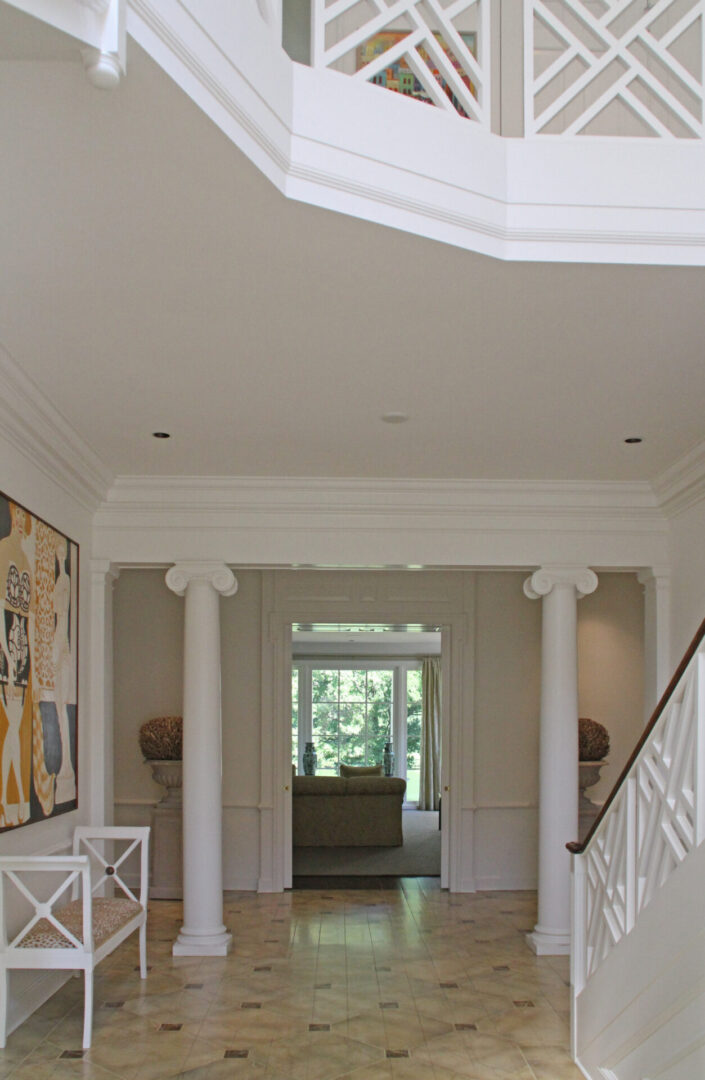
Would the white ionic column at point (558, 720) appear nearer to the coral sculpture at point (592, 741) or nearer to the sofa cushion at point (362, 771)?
the coral sculpture at point (592, 741)

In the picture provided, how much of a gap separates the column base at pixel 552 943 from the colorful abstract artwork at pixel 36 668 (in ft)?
9.84

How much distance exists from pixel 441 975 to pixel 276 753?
3.03 meters

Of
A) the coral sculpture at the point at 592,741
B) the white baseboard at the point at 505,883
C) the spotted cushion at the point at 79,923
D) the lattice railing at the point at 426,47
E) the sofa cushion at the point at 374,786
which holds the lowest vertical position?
the white baseboard at the point at 505,883

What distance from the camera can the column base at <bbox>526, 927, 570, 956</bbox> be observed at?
6500 millimetres

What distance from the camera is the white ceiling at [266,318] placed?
2.66m

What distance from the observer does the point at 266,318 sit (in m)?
3.87

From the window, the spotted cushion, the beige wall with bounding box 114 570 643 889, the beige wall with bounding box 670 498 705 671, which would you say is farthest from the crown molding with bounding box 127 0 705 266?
the window

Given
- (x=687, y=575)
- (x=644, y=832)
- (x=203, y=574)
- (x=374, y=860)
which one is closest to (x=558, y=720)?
(x=687, y=575)

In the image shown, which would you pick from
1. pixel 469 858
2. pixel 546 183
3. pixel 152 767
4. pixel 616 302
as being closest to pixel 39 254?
pixel 546 183

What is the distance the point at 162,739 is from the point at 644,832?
5.24 metres

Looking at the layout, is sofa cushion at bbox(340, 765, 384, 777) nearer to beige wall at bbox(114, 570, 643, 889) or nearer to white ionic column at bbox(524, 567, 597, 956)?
beige wall at bbox(114, 570, 643, 889)

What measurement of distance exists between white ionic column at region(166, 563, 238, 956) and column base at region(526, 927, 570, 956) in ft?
6.39

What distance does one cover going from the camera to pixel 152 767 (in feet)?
27.9

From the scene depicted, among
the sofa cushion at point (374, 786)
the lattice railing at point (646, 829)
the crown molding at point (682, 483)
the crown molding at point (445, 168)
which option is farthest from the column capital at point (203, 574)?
the sofa cushion at point (374, 786)
